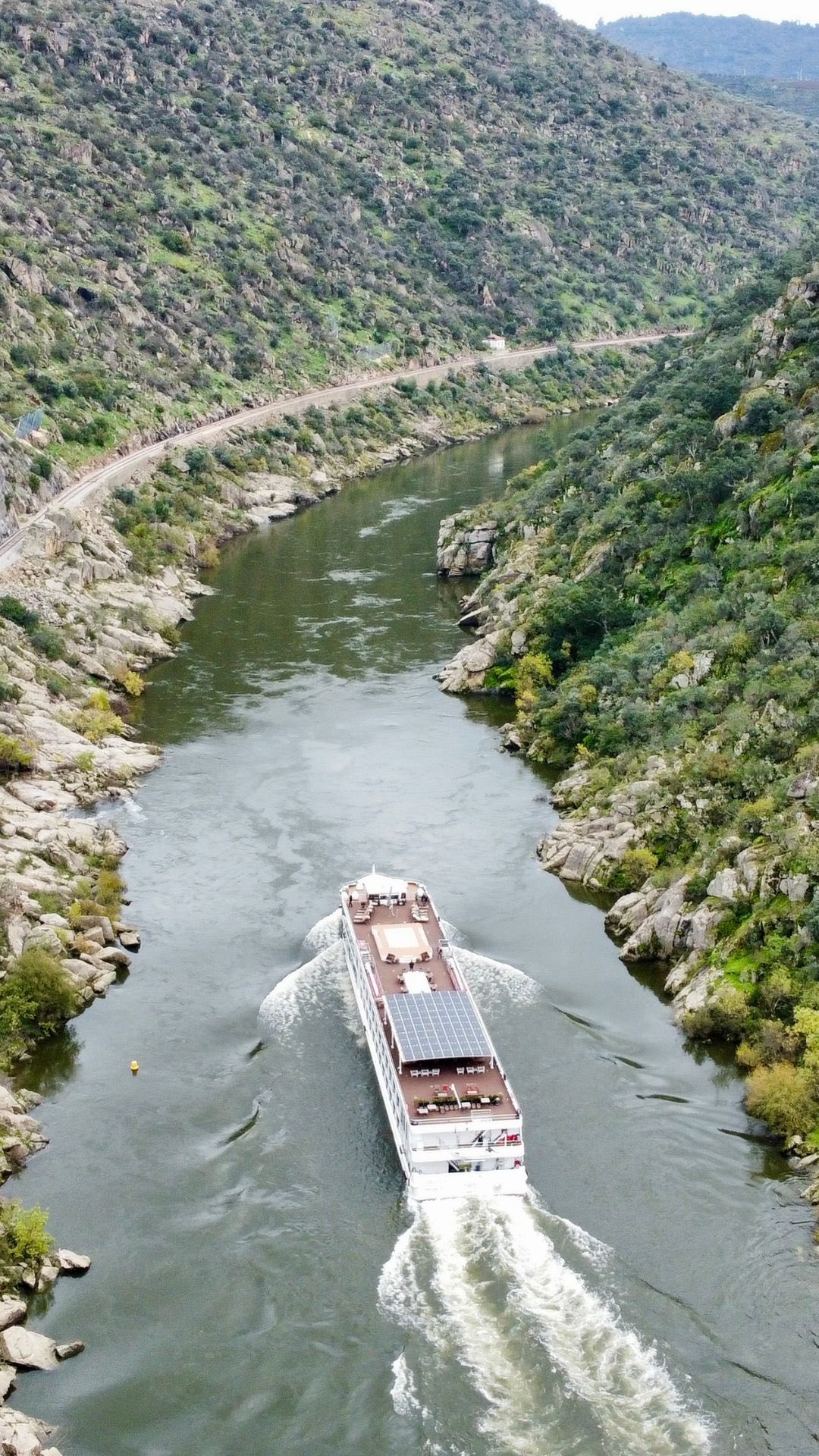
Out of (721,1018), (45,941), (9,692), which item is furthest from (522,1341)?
(9,692)

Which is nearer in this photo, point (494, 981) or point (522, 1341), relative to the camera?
point (522, 1341)

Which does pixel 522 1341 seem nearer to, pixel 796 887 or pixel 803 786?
pixel 796 887

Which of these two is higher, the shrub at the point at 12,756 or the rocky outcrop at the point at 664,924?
the rocky outcrop at the point at 664,924

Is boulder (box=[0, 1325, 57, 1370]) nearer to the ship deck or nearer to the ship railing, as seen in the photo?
the ship railing

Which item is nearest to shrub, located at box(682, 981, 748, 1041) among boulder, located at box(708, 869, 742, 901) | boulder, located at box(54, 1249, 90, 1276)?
boulder, located at box(708, 869, 742, 901)

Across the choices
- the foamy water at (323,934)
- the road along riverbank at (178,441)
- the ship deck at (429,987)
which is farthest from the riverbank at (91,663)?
the ship deck at (429,987)

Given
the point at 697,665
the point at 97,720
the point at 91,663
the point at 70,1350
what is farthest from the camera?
the point at 91,663

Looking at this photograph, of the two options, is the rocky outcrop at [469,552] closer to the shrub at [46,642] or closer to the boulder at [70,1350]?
the shrub at [46,642]

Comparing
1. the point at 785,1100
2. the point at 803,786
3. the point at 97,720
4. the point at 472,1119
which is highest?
the point at 803,786

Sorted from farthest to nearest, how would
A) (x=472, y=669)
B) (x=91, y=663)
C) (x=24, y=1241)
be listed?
(x=472, y=669)
(x=91, y=663)
(x=24, y=1241)
